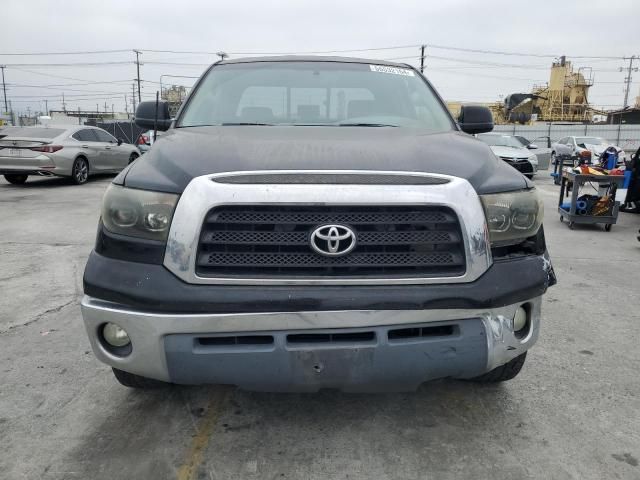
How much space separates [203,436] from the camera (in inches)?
92.3

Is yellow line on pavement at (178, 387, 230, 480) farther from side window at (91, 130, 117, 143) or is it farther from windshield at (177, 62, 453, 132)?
side window at (91, 130, 117, 143)

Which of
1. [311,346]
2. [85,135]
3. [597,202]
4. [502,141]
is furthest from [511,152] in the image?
[311,346]

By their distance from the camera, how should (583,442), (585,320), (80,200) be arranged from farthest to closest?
(80,200) → (585,320) → (583,442)

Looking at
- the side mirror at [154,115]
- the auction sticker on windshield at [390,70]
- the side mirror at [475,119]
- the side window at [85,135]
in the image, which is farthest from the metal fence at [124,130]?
the side mirror at [475,119]

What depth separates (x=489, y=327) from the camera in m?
2.02

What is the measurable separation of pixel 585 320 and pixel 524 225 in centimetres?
220

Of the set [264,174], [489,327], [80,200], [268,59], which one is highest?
[268,59]

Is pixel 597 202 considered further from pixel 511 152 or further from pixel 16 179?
pixel 16 179

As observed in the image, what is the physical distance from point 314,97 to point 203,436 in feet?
6.97

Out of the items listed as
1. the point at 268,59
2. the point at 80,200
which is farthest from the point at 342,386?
the point at 80,200

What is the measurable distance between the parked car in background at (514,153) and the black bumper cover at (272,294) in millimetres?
12838

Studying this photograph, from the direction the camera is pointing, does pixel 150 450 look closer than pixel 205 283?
No

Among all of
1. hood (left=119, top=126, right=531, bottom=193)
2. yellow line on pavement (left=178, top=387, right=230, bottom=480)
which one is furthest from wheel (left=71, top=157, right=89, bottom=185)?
yellow line on pavement (left=178, top=387, right=230, bottom=480)

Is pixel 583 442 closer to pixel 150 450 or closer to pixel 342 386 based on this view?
pixel 342 386
